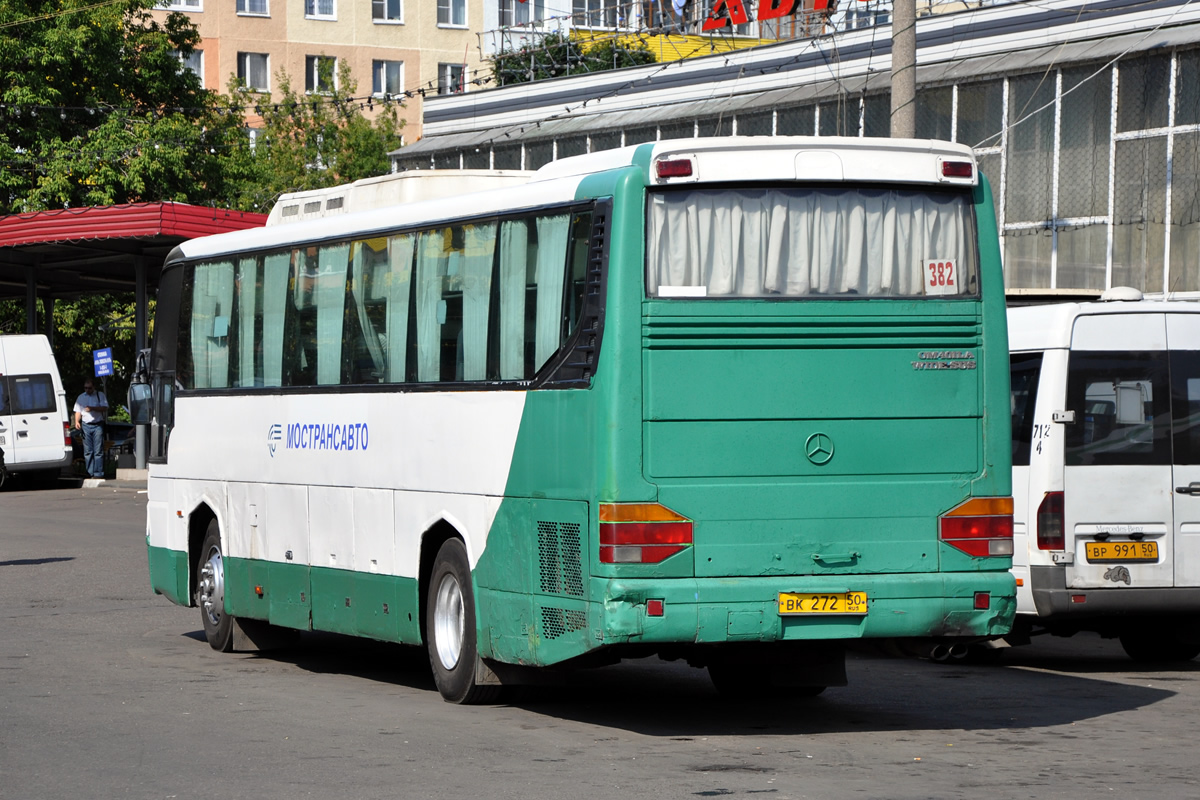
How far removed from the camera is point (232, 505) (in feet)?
45.7

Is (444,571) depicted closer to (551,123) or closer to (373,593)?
(373,593)

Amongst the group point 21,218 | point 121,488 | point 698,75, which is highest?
point 698,75

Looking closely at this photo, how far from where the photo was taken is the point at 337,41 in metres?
79.4

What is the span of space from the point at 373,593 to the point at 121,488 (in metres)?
26.1

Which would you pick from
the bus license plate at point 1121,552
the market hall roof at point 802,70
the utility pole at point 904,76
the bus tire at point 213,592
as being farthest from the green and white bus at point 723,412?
the market hall roof at point 802,70

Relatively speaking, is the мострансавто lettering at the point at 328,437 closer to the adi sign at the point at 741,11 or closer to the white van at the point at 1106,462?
the white van at the point at 1106,462

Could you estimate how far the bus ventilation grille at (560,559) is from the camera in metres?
9.71

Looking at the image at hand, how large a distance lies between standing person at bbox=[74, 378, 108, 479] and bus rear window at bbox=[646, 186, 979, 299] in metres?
31.2

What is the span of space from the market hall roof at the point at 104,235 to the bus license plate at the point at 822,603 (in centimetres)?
2638

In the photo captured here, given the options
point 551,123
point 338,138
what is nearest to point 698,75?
point 551,123

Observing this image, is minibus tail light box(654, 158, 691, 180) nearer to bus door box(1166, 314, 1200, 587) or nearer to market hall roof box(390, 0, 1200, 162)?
bus door box(1166, 314, 1200, 587)

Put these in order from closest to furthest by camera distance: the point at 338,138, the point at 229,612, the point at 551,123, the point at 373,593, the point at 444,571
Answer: the point at 444,571
the point at 373,593
the point at 229,612
the point at 551,123
the point at 338,138

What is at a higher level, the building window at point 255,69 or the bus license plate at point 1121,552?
the building window at point 255,69

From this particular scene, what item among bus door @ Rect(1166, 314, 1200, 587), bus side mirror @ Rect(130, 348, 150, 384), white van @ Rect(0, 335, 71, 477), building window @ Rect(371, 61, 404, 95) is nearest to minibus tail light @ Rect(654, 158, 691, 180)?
bus door @ Rect(1166, 314, 1200, 587)
